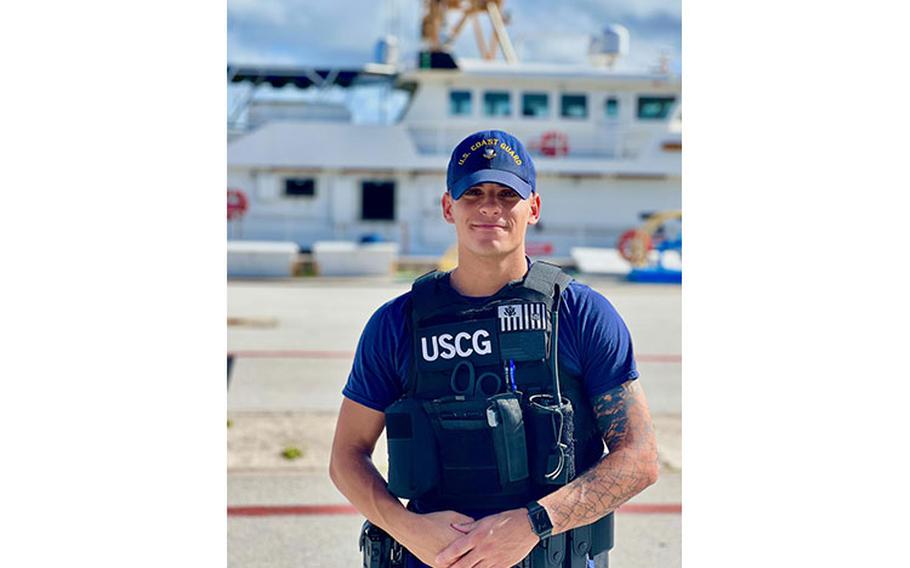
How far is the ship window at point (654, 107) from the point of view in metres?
24.9

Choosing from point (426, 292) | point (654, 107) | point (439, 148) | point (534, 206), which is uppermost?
point (654, 107)

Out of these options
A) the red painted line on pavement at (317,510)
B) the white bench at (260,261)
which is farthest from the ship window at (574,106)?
the red painted line on pavement at (317,510)

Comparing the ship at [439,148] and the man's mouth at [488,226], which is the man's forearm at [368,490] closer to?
the man's mouth at [488,226]

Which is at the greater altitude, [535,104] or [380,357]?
[535,104]

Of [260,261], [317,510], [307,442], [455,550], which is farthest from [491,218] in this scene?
[260,261]

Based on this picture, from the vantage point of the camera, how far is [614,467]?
2.17 metres

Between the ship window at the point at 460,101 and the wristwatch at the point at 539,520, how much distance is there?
72.7 feet

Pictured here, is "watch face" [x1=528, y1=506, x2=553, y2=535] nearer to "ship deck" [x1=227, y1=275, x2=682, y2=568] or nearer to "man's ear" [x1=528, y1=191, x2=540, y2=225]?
"man's ear" [x1=528, y1=191, x2=540, y2=225]

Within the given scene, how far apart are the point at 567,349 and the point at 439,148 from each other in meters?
22.3

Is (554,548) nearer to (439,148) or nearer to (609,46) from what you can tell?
(439,148)
